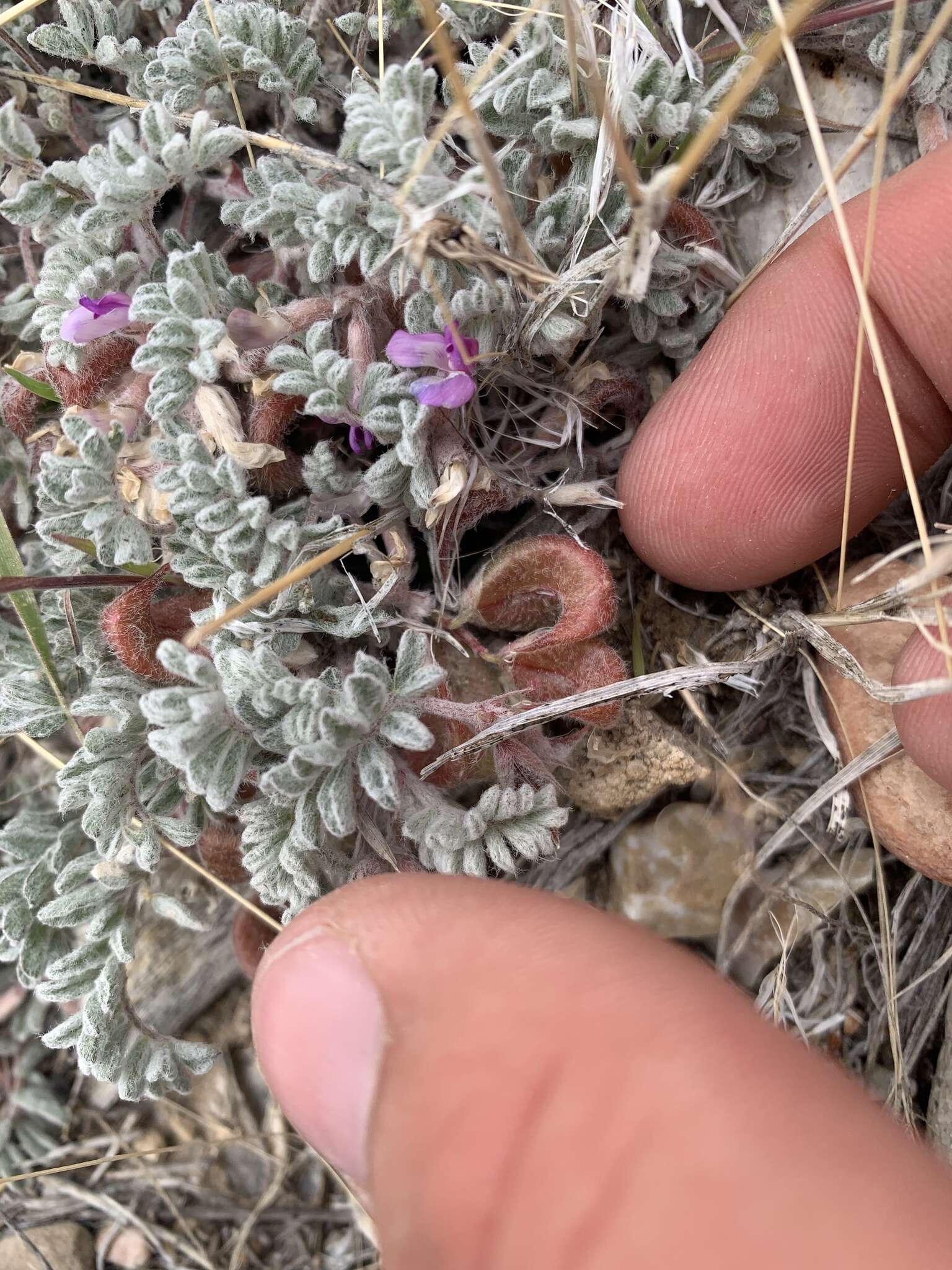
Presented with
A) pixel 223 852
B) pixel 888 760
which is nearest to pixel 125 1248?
pixel 223 852

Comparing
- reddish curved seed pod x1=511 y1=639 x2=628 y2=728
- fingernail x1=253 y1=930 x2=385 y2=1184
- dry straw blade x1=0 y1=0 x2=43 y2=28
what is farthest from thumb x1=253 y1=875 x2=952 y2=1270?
dry straw blade x1=0 y1=0 x2=43 y2=28

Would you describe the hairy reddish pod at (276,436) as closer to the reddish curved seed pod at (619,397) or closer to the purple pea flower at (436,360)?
the purple pea flower at (436,360)

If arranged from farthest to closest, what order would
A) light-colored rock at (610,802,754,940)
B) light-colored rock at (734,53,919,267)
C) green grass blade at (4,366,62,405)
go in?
light-colored rock at (610,802,754,940) < light-colored rock at (734,53,919,267) < green grass blade at (4,366,62,405)

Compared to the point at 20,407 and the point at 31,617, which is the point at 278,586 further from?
the point at 20,407

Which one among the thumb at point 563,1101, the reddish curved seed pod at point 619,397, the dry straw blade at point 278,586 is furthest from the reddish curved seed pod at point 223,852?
the reddish curved seed pod at point 619,397

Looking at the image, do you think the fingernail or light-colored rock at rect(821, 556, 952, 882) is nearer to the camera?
the fingernail

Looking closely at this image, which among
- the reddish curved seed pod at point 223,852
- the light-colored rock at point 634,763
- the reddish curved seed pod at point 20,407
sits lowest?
the reddish curved seed pod at point 223,852

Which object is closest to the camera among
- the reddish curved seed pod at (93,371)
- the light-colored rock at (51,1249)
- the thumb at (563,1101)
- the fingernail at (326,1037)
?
the thumb at (563,1101)

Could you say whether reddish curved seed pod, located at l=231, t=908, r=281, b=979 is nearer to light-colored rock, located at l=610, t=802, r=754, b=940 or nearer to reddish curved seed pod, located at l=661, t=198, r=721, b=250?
light-colored rock, located at l=610, t=802, r=754, b=940
